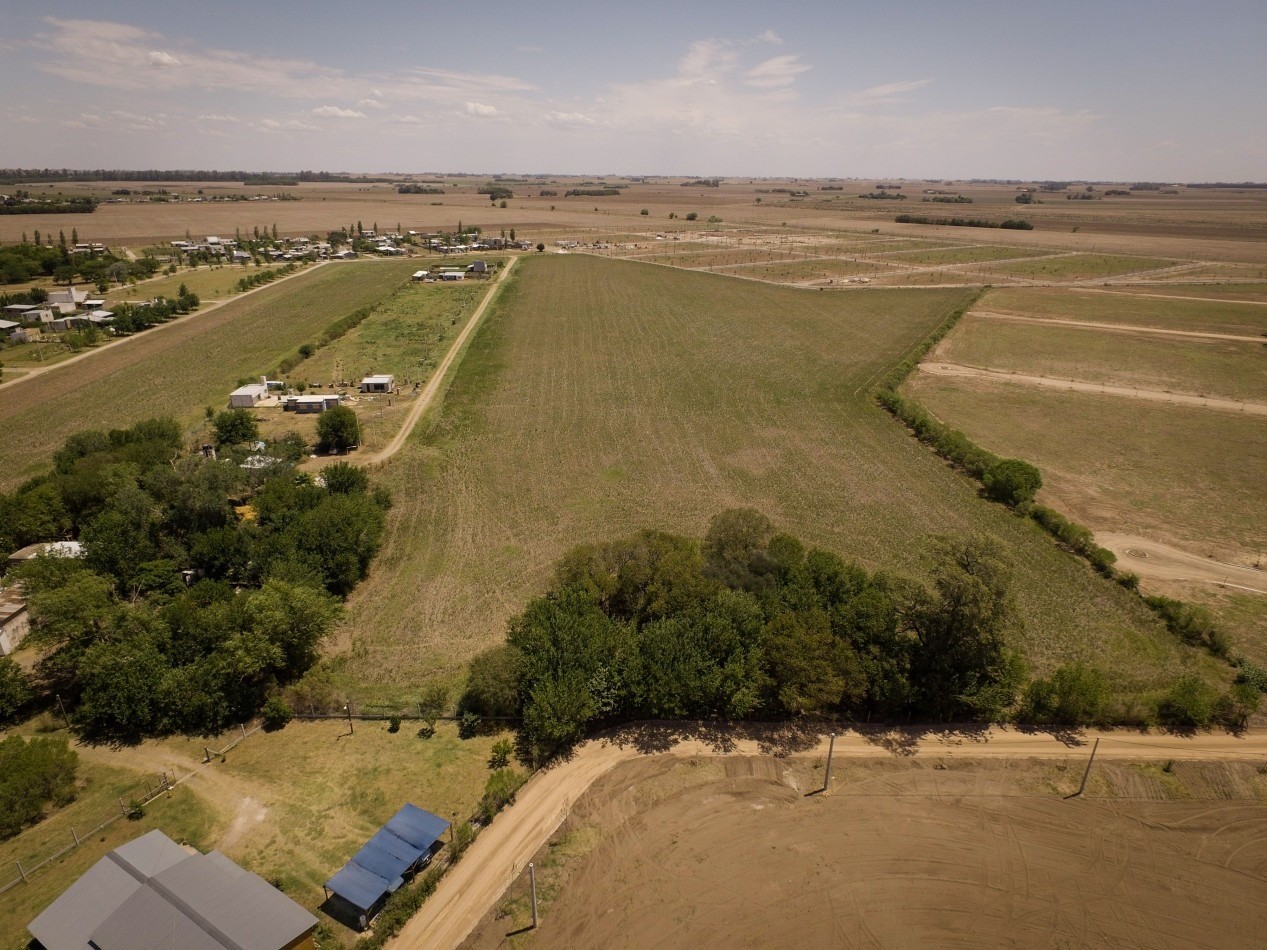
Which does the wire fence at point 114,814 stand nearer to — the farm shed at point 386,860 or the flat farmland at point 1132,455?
Result: the farm shed at point 386,860

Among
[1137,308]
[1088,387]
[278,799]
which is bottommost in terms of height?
[278,799]

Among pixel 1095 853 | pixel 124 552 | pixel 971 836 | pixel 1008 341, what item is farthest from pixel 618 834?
pixel 1008 341

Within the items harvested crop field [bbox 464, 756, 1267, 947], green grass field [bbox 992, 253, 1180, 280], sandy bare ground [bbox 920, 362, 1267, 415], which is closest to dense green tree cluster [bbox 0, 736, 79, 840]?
harvested crop field [bbox 464, 756, 1267, 947]

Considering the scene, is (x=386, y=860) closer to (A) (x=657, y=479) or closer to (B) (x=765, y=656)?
(B) (x=765, y=656)

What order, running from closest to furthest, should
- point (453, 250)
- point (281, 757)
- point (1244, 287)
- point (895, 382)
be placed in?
point (281, 757) < point (895, 382) < point (1244, 287) < point (453, 250)

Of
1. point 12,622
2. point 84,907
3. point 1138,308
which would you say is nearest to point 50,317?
point 12,622

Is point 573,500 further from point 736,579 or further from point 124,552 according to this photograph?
point 124,552
